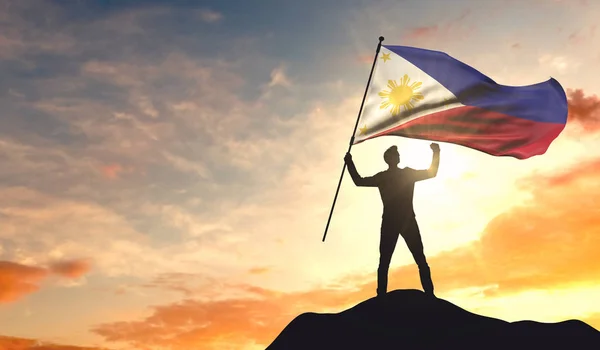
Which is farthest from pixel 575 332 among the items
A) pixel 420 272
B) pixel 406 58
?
pixel 406 58

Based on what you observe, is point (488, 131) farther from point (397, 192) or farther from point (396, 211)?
point (396, 211)

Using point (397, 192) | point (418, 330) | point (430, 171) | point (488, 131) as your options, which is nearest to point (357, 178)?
point (397, 192)

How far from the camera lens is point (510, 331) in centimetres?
1410

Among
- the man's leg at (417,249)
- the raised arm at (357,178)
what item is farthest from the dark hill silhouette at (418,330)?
the raised arm at (357,178)

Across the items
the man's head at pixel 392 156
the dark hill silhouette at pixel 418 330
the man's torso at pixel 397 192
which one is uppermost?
the man's head at pixel 392 156

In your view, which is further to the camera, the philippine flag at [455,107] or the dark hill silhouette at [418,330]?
the philippine flag at [455,107]

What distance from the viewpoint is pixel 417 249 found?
579 inches

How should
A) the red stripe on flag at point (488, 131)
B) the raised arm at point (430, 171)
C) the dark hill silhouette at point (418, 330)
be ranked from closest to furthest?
1. the dark hill silhouette at point (418, 330)
2. the raised arm at point (430, 171)
3. the red stripe on flag at point (488, 131)

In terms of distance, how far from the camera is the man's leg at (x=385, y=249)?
1456 cm

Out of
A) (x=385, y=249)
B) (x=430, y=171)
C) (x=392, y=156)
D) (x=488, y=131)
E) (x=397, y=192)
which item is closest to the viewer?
(x=385, y=249)

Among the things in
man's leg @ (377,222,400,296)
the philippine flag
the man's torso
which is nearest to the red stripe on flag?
the philippine flag

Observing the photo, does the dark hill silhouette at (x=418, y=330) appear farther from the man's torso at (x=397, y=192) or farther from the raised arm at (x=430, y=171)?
the raised arm at (x=430, y=171)

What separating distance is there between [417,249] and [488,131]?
3468mm

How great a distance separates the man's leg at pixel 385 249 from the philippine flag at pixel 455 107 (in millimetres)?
2164
